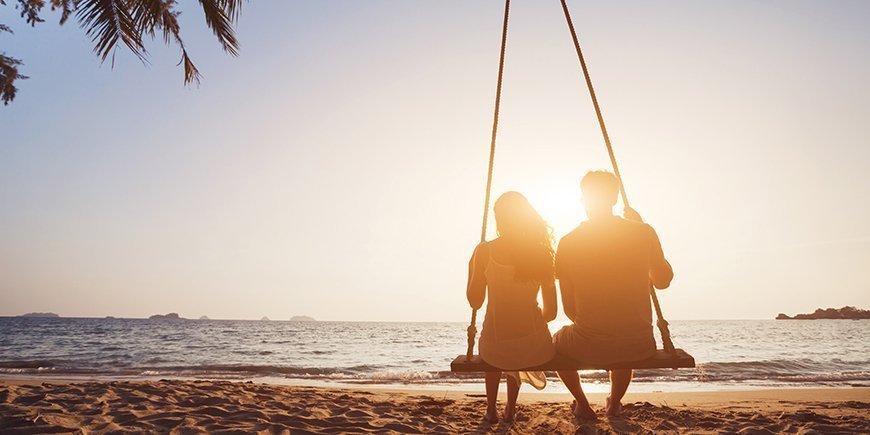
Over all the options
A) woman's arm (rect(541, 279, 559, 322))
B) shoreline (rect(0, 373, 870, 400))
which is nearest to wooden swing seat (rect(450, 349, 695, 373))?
woman's arm (rect(541, 279, 559, 322))

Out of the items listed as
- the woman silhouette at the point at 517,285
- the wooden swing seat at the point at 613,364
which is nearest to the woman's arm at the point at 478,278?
the woman silhouette at the point at 517,285

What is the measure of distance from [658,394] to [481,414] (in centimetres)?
465

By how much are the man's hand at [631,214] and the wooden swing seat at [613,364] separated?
0.90 meters

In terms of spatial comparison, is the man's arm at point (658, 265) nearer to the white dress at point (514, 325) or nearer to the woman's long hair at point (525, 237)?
the woman's long hair at point (525, 237)

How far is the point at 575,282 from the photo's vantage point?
11.3 feet

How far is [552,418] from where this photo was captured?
4.46 metres

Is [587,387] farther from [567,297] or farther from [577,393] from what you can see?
[567,297]

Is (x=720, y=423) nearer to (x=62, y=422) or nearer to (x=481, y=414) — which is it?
(x=481, y=414)

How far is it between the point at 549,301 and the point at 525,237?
50 centimetres

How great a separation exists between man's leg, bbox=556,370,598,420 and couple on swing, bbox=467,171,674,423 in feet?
0.25

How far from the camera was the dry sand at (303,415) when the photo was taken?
3789 millimetres

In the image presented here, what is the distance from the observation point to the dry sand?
3.79 m

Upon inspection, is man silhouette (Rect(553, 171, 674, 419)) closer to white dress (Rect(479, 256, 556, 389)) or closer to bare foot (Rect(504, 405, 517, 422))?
white dress (Rect(479, 256, 556, 389))

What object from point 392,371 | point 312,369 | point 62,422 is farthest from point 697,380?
point 62,422
